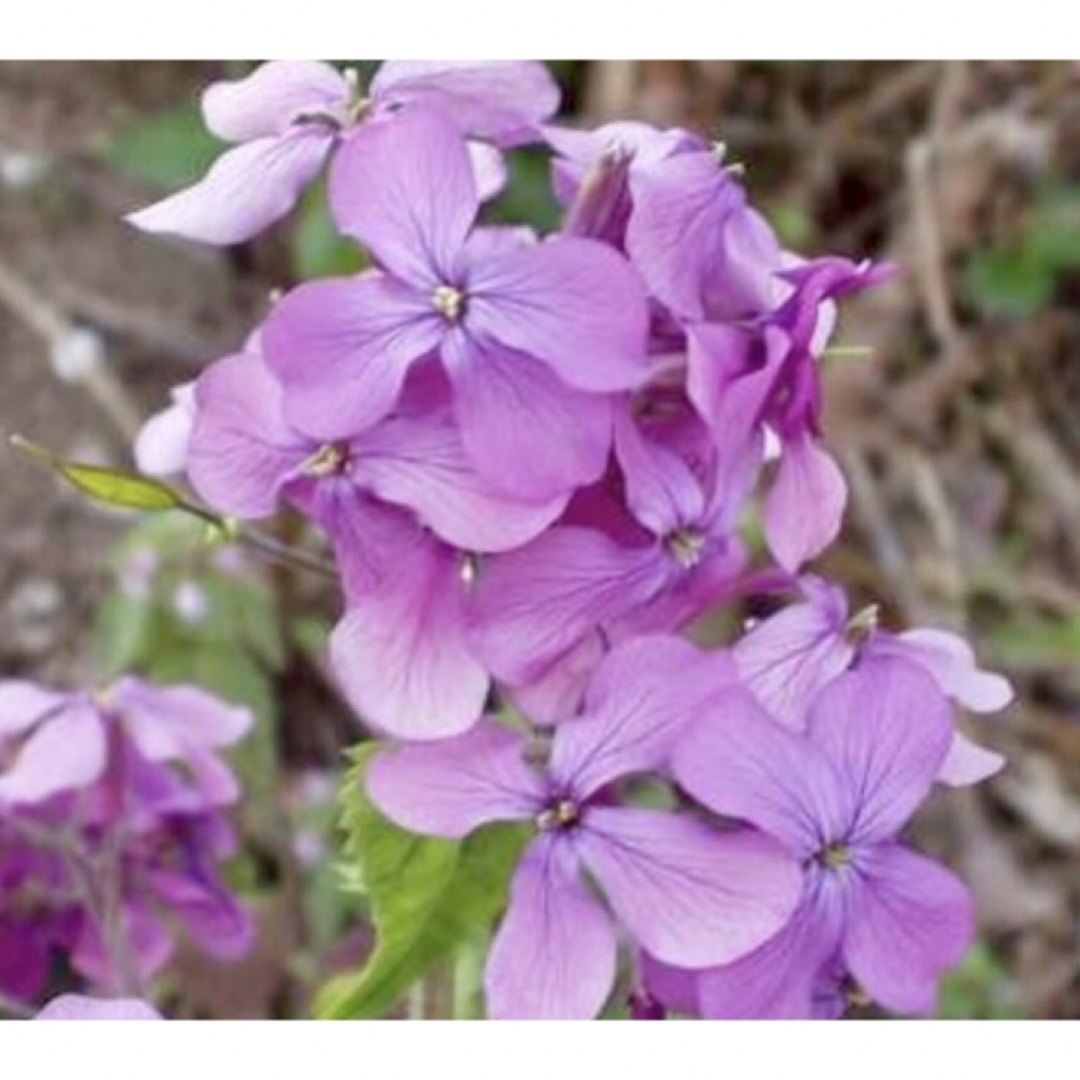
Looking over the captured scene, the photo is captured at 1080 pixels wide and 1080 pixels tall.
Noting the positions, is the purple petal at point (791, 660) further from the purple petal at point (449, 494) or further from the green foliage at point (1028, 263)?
the green foliage at point (1028, 263)

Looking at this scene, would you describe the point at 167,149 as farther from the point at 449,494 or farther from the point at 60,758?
the point at 449,494

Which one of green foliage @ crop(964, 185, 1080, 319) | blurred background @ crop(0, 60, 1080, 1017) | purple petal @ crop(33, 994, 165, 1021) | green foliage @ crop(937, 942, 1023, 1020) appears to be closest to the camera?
purple petal @ crop(33, 994, 165, 1021)

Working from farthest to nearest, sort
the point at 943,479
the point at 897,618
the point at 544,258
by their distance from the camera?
the point at 943,479
the point at 897,618
the point at 544,258

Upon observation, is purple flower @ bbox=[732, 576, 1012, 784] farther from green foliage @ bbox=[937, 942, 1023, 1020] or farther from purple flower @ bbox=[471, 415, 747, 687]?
green foliage @ bbox=[937, 942, 1023, 1020]

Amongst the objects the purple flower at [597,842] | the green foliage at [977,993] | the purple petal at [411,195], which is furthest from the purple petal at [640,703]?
the green foliage at [977,993]

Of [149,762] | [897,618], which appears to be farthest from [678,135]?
[897,618]

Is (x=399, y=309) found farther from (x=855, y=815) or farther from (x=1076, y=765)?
(x=1076, y=765)

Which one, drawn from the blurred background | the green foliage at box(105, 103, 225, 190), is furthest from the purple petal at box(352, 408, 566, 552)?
the green foliage at box(105, 103, 225, 190)
